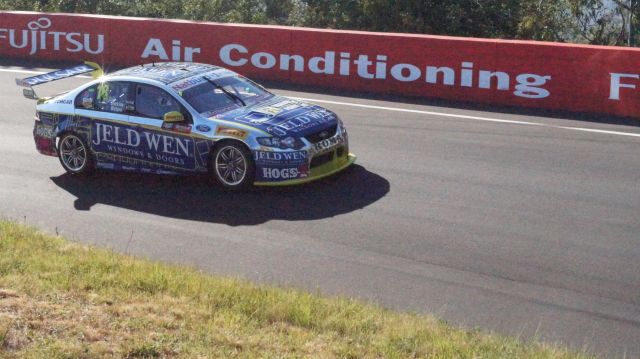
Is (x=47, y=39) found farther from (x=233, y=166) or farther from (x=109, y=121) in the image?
(x=233, y=166)

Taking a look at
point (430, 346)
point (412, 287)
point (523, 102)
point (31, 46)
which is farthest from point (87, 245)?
point (31, 46)

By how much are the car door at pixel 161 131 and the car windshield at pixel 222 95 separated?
0.76 feet

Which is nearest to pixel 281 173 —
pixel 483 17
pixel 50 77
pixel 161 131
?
pixel 161 131

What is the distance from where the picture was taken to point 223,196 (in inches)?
502

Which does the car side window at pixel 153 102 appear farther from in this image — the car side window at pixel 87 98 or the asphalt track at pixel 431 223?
the asphalt track at pixel 431 223

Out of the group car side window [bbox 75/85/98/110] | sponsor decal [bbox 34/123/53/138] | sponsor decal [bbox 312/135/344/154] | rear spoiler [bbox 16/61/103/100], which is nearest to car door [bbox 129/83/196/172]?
car side window [bbox 75/85/98/110]

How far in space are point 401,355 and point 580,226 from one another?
4799 mm

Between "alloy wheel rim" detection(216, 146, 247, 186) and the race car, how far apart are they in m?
0.01

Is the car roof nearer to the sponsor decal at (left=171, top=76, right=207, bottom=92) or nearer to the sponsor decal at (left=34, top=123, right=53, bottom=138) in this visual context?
the sponsor decal at (left=171, top=76, right=207, bottom=92)

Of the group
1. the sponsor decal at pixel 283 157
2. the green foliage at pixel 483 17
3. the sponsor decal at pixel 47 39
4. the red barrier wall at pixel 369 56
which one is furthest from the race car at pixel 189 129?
the green foliage at pixel 483 17

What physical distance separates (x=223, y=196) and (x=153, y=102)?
1616mm

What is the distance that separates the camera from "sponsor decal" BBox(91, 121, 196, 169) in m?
13.0

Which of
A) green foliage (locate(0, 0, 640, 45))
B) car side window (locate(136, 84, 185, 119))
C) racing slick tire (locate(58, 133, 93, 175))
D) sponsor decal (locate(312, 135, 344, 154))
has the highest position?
green foliage (locate(0, 0, 640, 45))

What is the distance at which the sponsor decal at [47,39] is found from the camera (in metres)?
24.3
